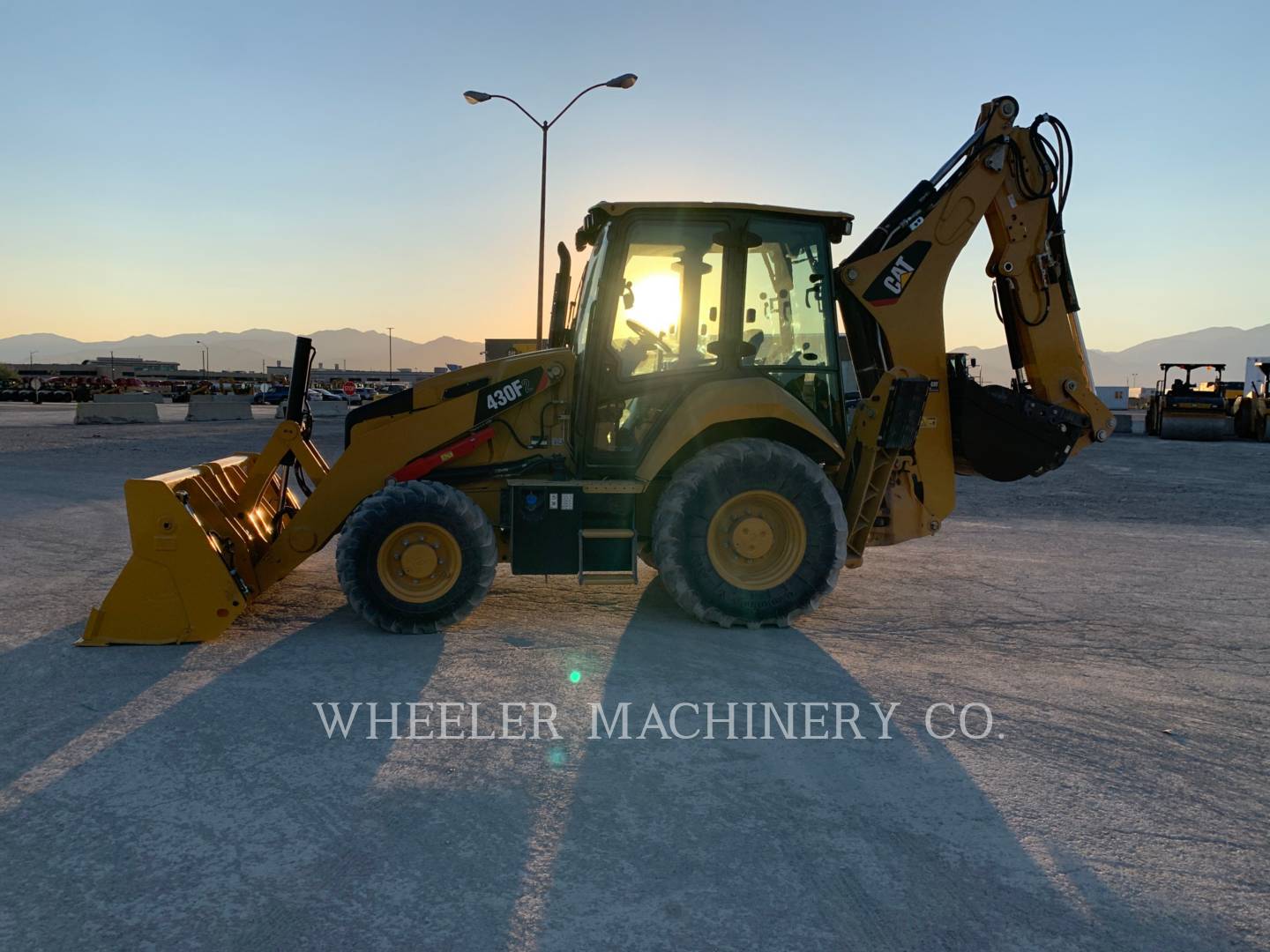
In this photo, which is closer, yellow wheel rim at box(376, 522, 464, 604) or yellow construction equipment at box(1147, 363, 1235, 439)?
yellow wheel rim at box(376, 522, 464, 604)

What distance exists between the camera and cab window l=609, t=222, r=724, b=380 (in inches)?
240

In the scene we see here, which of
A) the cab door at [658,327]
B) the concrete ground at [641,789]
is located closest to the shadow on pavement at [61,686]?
the concrete ground at [641,789]

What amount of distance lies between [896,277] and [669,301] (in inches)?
71.8

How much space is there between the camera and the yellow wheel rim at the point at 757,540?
19.9ft

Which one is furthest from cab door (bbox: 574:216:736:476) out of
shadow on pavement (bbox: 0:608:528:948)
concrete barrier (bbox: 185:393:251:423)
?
concrete barrier (bbox: 185:393:251:423)

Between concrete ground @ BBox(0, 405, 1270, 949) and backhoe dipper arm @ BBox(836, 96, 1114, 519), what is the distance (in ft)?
4.19

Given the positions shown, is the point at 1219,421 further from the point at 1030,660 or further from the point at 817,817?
the point at 817,817

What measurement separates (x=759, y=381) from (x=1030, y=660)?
2518mm

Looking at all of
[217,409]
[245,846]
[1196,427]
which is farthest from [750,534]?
[217,409]

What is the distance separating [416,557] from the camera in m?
5.79

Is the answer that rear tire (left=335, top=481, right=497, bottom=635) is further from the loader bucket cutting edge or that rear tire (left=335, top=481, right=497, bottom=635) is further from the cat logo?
the cat logo

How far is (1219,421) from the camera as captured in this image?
27281 millimetres

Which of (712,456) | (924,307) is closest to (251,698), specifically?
(712,456)

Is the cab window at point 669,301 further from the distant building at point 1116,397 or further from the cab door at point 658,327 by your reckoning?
the distant building at point 1116,397
